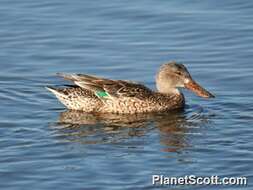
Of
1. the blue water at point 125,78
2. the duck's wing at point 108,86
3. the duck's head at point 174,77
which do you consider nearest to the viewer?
the blue water at point 125,78

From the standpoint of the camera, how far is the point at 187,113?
14062 millimetres

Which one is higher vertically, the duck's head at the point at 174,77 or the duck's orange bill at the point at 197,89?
the duck's head at the point at 174,77

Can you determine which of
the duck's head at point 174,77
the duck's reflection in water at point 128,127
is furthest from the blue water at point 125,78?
the duck's head at point 174,77

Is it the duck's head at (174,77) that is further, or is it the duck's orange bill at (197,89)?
the duck's head at (174,77)

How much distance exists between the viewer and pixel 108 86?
46.3 ft

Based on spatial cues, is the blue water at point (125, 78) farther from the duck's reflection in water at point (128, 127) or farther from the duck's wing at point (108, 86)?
the duck's wing at point (108, 86)

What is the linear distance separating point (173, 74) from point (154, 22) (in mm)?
3027

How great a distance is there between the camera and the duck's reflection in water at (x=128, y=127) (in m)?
12.4

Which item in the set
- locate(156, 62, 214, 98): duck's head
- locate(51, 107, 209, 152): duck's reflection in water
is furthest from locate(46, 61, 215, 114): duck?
locate(51, 107, 209, 152): duck's reflection in water

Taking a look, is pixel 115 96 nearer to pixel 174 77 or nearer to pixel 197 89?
pixel 174 77

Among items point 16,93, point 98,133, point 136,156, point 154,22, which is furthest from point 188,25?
point 136,156

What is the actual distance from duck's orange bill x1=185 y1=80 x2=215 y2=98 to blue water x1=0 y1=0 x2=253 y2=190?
0.17 metres

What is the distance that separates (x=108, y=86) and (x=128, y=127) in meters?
1.04

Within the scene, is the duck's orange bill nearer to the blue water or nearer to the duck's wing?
the blue water
